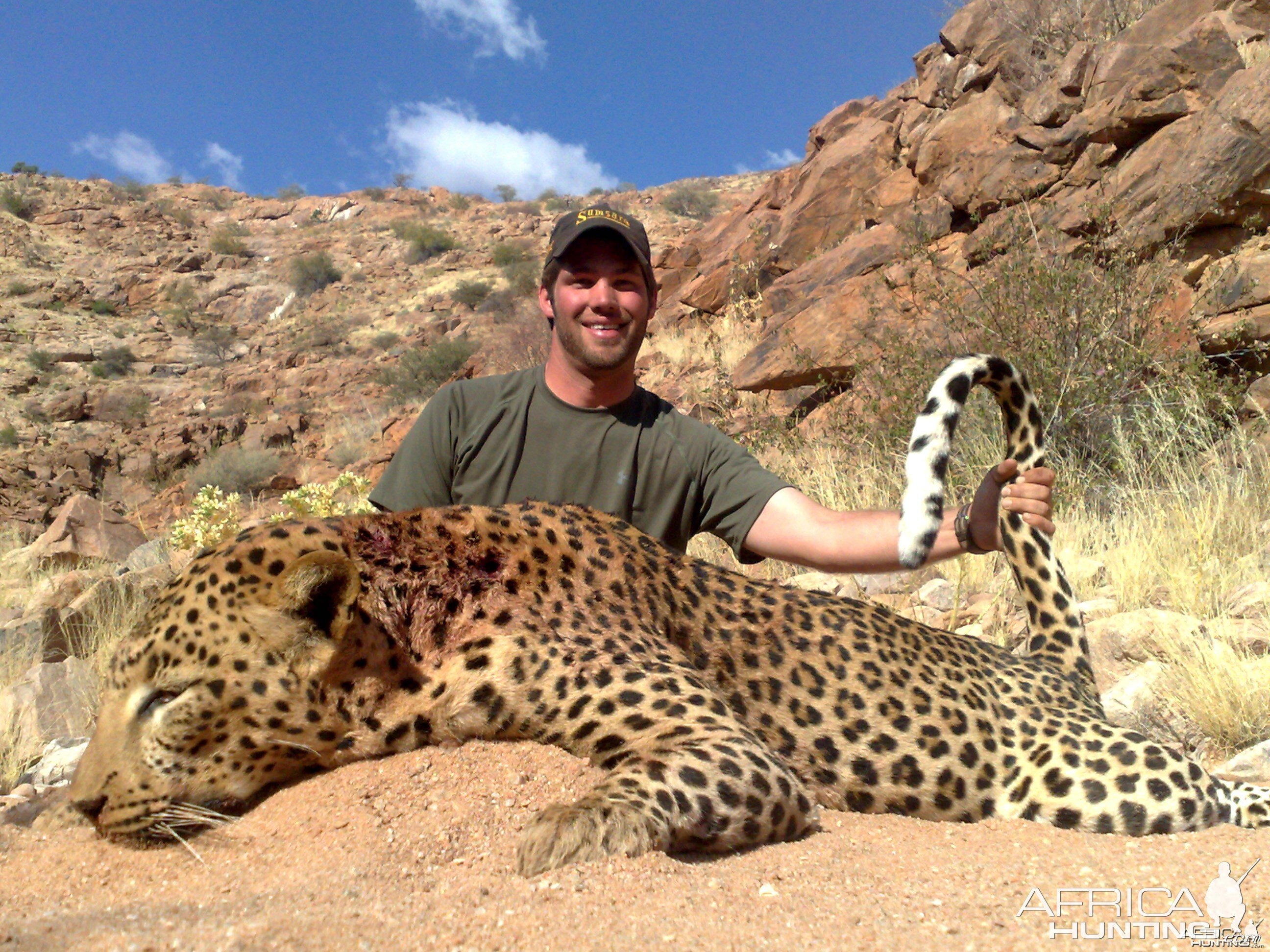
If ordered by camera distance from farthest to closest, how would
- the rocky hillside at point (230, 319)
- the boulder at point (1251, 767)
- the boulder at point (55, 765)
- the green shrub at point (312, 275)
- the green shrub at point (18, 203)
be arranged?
the green shrub at point (18, 203) < the green shrub at point (312, 275) < the rocky hillside at point (230, 319) < the boulder at point (55, 765) < the boulder at point (1251, 767)

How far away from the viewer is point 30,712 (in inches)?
215

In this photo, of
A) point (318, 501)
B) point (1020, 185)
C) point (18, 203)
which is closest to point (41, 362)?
point (18, 203)

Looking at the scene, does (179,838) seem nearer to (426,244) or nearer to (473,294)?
(473,294)

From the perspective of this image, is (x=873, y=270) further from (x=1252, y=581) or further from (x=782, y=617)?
(x=782, y=617)

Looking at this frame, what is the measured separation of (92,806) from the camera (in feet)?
8.77

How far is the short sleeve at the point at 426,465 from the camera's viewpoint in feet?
15.0

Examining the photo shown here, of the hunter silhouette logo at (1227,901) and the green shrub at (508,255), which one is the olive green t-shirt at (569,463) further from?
the green shrub at (508,255)

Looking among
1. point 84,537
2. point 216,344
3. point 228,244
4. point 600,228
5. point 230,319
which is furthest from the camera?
point 228,244

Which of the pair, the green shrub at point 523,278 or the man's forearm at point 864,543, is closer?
the man's forearm at point 864,543

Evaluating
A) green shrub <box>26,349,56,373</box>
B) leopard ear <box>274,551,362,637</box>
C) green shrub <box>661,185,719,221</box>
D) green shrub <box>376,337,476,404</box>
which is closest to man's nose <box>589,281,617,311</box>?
leopard ear <box>274,551,362,637</box>

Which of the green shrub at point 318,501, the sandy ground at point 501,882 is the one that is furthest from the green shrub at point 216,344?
the sandy ground at point 501,882

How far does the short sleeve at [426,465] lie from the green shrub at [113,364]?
94.7 ft

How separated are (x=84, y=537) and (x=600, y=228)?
9527 mm

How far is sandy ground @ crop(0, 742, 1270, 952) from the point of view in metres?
1.92
